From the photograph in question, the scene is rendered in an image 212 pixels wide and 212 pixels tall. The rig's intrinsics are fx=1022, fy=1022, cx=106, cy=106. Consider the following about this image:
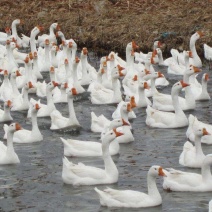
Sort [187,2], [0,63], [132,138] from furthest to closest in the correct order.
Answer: [187,2] < [0,63] < [132,138]

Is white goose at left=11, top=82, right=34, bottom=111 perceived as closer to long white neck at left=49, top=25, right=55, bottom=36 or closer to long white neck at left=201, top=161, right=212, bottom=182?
long white neck at left=49, top=25, right=55, bottom=36

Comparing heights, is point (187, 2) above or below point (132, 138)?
above

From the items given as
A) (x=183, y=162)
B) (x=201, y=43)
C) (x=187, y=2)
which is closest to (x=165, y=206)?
(x=183, y=162)

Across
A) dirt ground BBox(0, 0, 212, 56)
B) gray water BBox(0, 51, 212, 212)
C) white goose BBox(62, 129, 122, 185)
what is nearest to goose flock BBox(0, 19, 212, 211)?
white goose BBox(62, 129, 122, 185)

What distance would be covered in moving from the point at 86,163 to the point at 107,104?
551 cm

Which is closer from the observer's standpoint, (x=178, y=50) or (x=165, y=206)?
(x=165, y=206)

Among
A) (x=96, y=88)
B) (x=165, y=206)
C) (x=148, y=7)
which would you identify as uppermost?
(x=148, y=7)

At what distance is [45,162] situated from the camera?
2070cm

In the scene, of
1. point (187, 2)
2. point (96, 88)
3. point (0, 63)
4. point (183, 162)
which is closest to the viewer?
point (183, 162)

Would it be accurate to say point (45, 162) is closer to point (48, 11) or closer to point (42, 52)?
point (42, 52)

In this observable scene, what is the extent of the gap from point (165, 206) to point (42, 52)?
14677 millimetres

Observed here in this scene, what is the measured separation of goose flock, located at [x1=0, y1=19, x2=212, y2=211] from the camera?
1859 centimetres

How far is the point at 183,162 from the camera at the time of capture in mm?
20266

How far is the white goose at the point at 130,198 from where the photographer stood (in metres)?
17.6
